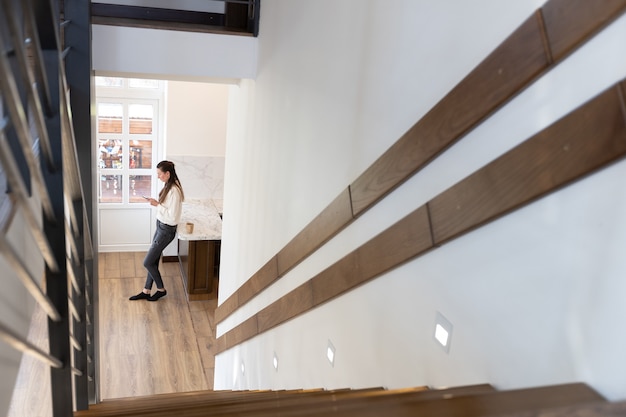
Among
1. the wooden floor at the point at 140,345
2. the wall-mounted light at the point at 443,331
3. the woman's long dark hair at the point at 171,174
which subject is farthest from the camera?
the woman's long dark hair at the point at 171,174

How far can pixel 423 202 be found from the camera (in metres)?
2.08

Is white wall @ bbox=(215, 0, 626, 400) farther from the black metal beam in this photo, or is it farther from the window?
the window

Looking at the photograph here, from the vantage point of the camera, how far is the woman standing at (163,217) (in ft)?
23.6

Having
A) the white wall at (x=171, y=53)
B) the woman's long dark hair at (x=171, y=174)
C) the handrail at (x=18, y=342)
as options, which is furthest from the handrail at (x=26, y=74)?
the woman's long dark hair at (x=171, y=174)

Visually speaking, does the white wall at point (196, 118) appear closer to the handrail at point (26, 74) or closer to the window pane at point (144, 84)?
the window pane at point (144, 84)

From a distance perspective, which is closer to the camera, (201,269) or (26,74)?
(26,74)

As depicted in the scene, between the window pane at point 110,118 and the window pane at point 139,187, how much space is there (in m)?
0.76

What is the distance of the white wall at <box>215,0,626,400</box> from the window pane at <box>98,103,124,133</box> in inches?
212

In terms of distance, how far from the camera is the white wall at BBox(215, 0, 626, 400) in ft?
4.58

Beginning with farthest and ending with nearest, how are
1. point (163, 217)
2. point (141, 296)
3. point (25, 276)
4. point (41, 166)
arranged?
point (141, 296) → point (163, 217) → point (41, 166) → point (25, 276)

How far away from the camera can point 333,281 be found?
111 inches

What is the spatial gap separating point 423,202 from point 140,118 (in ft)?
25.0

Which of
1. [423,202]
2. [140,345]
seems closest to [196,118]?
[140,345]

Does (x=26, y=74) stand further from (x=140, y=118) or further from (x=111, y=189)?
(x=111, y=189)
